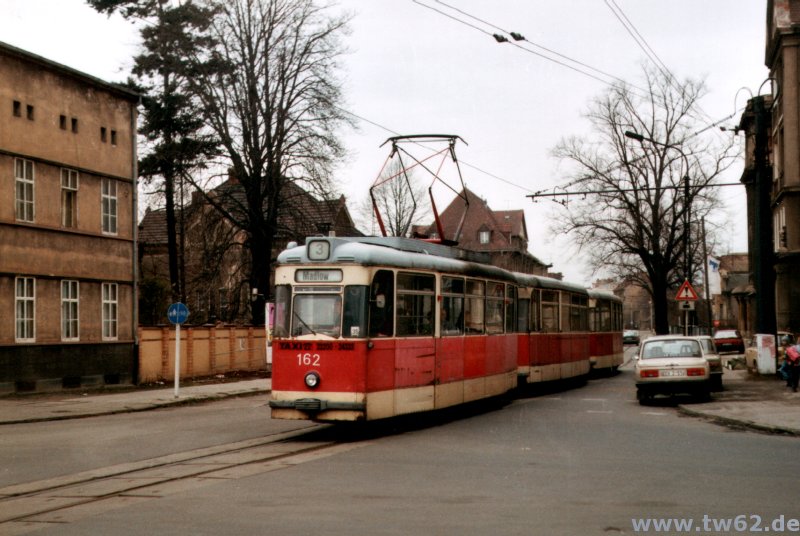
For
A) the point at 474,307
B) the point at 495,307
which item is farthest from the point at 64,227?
the point at 474,307

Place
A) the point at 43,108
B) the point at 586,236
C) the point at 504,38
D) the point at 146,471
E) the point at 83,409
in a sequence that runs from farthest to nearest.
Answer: the point at 586,236
the point at 43,108
the point at 83,409
the point at 504,38
the point at 146,471

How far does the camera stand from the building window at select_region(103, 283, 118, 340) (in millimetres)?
32438

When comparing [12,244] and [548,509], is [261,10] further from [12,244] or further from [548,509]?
[548,509]

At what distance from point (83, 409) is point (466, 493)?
15.7 m

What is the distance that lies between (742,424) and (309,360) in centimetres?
825

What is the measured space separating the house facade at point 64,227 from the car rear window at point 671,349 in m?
17.2

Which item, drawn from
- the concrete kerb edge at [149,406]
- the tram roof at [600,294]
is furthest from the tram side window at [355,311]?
the tram roof at [600,294]

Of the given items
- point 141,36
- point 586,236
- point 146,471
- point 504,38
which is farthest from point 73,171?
point 586,236

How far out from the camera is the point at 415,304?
17.1 m

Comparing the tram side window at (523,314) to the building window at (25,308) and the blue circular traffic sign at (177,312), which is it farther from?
the building window at (25,308)

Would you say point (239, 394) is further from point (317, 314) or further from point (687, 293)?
point (687, 293)

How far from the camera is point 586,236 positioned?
57.0 m

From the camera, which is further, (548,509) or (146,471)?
(146,471)

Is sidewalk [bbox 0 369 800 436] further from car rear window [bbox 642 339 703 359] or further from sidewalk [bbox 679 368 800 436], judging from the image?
car rear window [bbox 642 339 703 359]
